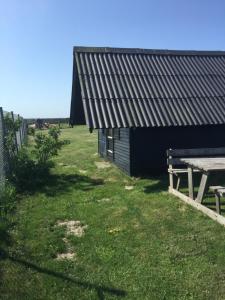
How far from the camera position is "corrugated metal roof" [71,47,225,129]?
11.6 metres

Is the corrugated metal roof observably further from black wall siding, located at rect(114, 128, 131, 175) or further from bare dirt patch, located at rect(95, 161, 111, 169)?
bare dirt patch, located at rect(95, 161, 111, 169)

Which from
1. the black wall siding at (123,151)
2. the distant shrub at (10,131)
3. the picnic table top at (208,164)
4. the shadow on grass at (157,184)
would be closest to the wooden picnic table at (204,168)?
the picnic table top at (208,164)

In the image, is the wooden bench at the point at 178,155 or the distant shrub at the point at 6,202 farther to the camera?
the wooden bench at the point at 178,155

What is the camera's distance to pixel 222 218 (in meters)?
7.04

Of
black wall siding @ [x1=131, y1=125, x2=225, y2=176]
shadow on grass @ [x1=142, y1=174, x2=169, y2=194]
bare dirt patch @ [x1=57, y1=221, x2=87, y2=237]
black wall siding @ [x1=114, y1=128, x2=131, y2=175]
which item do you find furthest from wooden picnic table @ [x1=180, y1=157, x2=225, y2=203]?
black wall siding @ [x1=114, y1=128, x2=131, y2=175]

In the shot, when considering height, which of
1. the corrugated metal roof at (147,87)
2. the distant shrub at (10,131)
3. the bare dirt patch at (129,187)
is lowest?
the bare dirt patch at (129,187)

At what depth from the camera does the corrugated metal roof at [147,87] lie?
38.0 feet

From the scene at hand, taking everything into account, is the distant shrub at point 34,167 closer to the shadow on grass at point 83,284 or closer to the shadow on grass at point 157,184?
the shadow on grass at point 157,184

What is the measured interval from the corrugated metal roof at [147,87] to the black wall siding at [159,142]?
2.30ft

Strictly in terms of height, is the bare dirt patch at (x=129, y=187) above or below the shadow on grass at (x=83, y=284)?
above

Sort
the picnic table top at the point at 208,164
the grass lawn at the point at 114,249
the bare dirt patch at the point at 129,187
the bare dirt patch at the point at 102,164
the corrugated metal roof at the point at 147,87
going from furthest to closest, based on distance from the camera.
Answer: the bare dirt patch at the point at 102,164 → the corrugated metal roof at the point at 147,87 → the bare dirt patch at the point at 129,187 → the picnic table top at the point at 208,164 → the grass lawn at the point at 114,249

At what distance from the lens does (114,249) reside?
6062 mm

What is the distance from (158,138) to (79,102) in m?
5.20

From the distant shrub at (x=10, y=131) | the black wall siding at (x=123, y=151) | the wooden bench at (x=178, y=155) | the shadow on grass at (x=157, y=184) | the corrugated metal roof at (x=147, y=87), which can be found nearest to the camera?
the wooden bench at (x=178, y=155)
